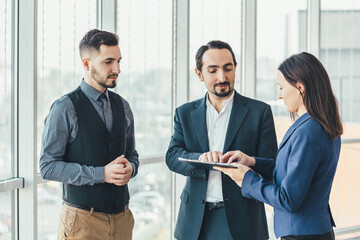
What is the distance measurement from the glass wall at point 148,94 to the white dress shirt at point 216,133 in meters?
0.93

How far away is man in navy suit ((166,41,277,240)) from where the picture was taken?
2.16m

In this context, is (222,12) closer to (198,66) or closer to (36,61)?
(198,66)

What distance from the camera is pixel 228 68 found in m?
2.28

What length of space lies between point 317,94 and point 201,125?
2.38 ft

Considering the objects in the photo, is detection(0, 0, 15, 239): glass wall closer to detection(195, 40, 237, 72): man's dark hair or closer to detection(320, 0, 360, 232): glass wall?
detection(195, 40, 237, 72): man's dark hair

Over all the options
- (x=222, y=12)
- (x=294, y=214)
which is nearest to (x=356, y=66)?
(x=222, y=12)

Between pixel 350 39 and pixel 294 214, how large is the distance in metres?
3.52

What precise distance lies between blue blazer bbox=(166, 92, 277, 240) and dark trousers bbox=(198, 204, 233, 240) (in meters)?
0.03

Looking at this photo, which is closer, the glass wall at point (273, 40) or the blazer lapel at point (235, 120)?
the blazer lapel at point (235, 120)

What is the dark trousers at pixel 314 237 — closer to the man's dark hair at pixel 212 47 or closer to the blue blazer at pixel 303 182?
the blue blazer at pixel 303 182

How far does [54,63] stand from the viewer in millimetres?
2557

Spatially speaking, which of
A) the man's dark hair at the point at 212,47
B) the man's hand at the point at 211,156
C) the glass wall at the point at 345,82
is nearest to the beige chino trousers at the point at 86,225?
the man's hand at the point at 211,156

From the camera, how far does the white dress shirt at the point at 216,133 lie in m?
2.21

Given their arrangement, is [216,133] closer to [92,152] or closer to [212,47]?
[212,47]
